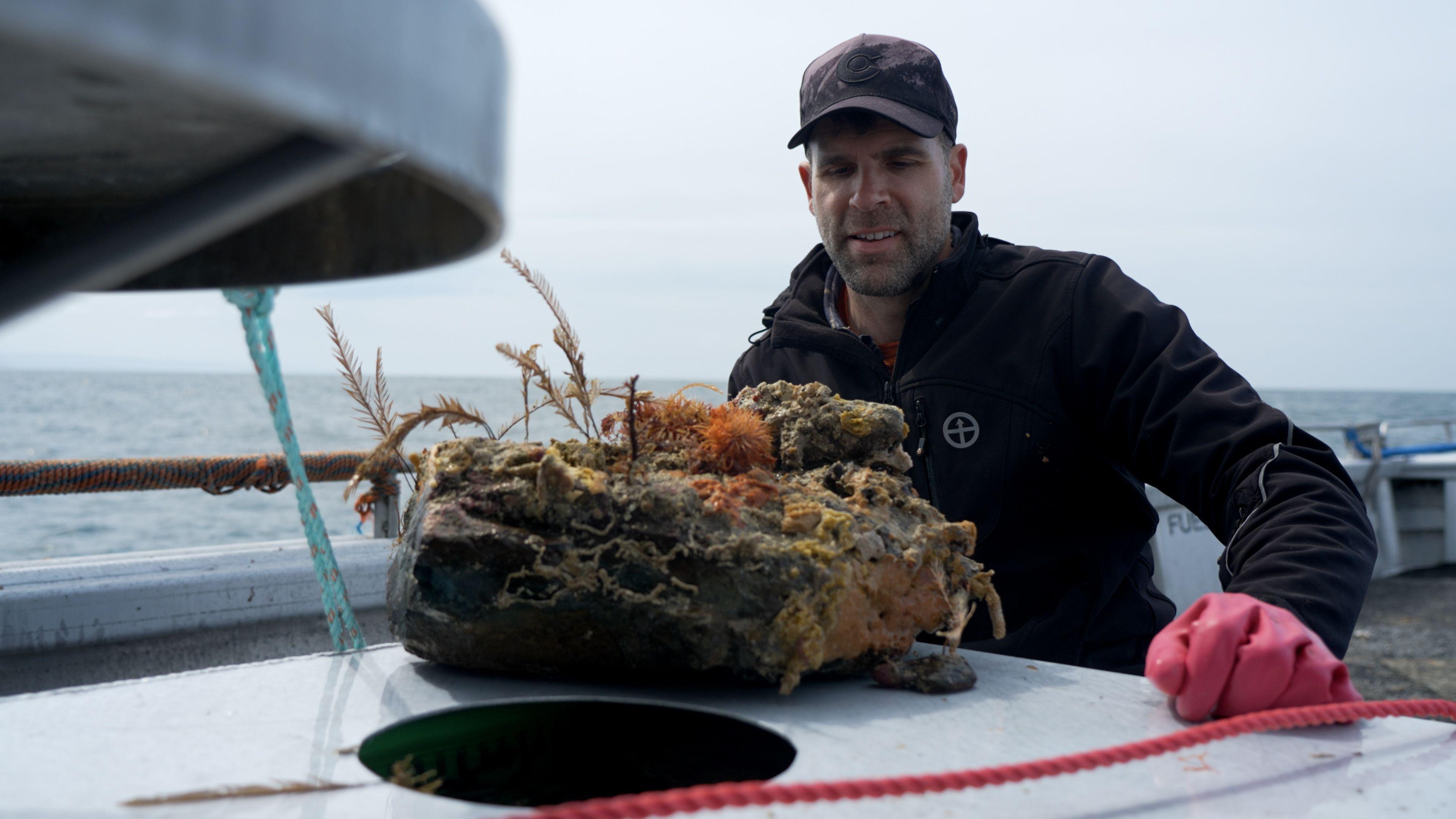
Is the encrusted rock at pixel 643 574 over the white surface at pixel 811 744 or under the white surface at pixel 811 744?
over

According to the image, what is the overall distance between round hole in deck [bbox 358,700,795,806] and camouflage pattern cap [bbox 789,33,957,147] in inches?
84.1

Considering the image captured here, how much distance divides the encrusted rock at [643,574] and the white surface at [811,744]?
73mm

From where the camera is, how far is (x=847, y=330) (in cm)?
324

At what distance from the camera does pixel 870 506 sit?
1.76 metres

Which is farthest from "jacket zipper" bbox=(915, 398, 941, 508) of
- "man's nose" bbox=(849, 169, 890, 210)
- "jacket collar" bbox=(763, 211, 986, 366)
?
"man's nose" bbox=(849, 169, 890, 210)

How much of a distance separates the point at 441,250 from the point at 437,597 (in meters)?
0.77

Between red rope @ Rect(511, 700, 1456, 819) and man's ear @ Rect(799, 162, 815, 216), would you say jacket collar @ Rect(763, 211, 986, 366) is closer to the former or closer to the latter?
man's ear @ Rect(799, 162, 815, 216)

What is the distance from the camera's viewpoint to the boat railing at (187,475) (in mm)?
3328

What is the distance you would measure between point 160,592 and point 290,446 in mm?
2205

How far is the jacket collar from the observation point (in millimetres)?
3121

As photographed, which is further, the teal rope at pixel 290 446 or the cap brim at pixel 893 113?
the cap brim at pixel 893 113

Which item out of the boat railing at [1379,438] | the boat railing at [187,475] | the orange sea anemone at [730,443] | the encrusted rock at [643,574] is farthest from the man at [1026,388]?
the boat railing at [1379,438]

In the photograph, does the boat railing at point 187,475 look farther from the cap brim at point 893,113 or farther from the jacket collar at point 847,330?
the cap brim at point 893,113

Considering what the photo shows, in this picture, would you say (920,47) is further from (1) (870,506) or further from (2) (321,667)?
(2) (321,667)
